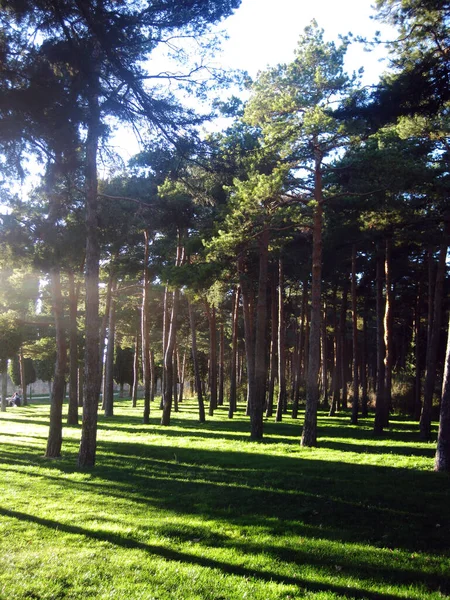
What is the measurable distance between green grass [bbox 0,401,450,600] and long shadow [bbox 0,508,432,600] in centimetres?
1

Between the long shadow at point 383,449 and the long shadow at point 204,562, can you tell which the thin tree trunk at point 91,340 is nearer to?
the long shadow at point 204,562

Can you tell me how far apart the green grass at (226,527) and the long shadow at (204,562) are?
15mm

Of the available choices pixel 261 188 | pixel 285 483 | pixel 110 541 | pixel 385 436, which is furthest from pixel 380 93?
pixel 385 436

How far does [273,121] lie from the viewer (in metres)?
15.9

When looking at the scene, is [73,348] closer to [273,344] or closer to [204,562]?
[273,344]

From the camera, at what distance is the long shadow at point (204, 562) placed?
5.02 metres

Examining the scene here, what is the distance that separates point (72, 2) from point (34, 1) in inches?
20.8

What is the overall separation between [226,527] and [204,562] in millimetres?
1503

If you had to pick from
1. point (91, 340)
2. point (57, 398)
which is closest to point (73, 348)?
point (57, 398)

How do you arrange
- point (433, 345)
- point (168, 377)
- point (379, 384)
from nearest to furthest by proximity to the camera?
1. point (433, 345)
2. point (379, 384)
3. point (168, 377)

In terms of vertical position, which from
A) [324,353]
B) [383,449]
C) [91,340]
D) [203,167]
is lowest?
[383,449]

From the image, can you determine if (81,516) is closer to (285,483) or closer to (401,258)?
(285,483)

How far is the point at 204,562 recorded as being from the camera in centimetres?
586

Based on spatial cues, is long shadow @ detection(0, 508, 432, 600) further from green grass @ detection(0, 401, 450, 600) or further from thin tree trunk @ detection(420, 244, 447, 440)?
thin tree trunk @ detection(420, 244, 447, 440)
